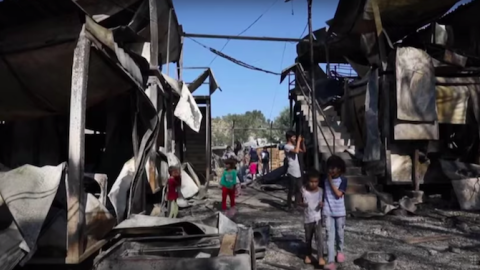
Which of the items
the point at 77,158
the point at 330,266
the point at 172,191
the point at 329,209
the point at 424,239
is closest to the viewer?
the point at 77,158

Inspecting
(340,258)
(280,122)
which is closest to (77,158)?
(340,258)

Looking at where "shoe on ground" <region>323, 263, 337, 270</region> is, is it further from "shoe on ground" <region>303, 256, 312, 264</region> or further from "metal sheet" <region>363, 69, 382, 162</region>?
"metal sheet" <region>363, 69, 382, 162</region>

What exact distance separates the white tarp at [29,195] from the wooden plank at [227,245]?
1.61m

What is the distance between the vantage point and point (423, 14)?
11.6m

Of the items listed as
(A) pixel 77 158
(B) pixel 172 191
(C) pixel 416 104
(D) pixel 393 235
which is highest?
(C) pixel 416 104

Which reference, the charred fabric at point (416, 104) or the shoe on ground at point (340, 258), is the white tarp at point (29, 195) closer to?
the shoe on ground at point (340, 258)

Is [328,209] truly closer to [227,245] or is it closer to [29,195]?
[227,245]

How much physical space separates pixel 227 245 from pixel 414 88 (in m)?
7.78

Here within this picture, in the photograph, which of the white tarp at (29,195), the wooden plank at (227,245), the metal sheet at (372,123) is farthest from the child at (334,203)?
the metal sheet at (372,123)

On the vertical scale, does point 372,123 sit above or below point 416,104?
below

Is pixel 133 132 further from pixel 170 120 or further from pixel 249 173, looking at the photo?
pixel 249 173

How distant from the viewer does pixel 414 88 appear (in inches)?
401

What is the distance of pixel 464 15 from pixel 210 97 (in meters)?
8.30

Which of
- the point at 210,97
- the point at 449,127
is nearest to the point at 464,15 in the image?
the point at 449,127
